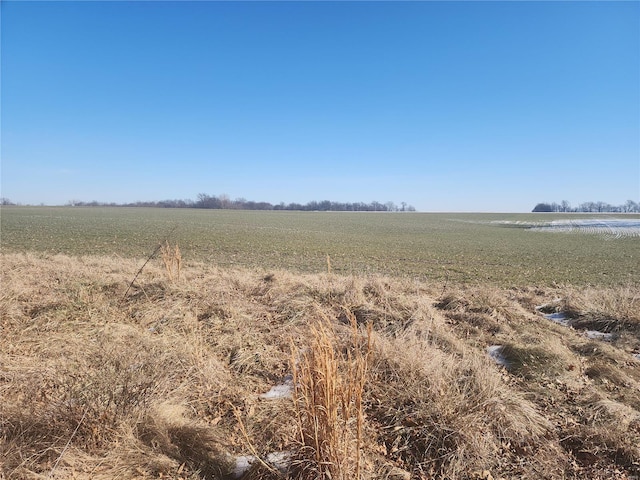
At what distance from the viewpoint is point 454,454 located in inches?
98.0

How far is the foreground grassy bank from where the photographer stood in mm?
2184

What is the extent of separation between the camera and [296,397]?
2.19 m

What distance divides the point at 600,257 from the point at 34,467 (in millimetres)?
28076

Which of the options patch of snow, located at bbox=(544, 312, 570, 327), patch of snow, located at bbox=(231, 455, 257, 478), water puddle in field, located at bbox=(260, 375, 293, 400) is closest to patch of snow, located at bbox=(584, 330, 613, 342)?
patch of snow, located at bbox=(544, 312, 570, 327)

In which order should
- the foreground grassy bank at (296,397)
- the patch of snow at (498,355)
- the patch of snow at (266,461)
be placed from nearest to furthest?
the foreground grassy bank at (296,397) < the patch of snow at (266,461) < the patch of snow at (498,355)

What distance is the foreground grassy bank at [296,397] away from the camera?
218 cm

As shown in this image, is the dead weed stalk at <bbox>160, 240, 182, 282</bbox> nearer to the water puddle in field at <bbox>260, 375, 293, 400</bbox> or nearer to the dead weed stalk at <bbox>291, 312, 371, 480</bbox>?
the water puddle in field at <bbox>260, 375, 293, 400</bbox>

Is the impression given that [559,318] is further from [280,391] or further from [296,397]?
[296,397]

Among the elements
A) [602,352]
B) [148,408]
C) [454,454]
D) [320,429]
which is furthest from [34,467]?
[602,352]

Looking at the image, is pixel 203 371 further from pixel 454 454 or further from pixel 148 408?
pixel 454 454

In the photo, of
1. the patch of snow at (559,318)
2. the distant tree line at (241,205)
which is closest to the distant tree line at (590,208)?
the distant tree line at (241,205)

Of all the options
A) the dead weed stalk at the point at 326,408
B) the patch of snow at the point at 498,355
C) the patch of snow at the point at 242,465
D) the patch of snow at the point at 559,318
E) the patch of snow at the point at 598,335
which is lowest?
the patch of snow at the point at 559,318

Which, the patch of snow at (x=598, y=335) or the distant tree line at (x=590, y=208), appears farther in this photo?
the distant tree line at (x=590, y=208)

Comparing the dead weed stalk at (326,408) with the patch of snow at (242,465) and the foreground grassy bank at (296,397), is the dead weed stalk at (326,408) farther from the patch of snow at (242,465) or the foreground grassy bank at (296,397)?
the patch of snow at (242,465)
